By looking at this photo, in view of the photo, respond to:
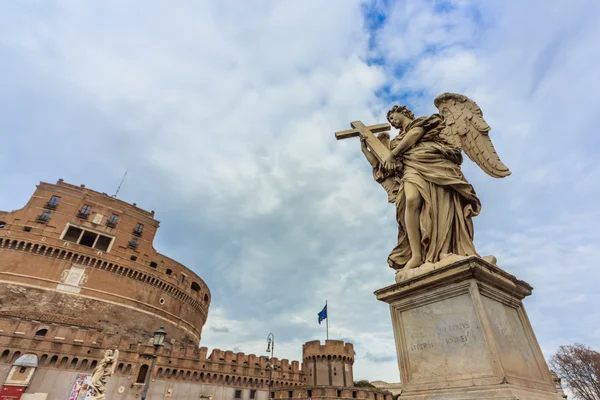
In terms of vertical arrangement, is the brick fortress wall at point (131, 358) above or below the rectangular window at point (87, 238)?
below

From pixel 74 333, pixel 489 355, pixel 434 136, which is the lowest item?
pixel 489 355

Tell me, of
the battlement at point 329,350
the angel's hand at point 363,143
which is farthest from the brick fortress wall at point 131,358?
the angel's hand at point 363,143

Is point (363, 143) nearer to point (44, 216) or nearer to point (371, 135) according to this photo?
point (371, 135)

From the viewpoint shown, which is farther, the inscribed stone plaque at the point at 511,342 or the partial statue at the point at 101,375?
the partial statue at the point at 101,375

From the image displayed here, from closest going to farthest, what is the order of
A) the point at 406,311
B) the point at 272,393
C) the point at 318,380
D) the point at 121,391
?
the point at 406,311 < the point at 121,391 < the point at 272,393 < the point at 318,380

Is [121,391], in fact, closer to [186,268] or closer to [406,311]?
[186,268]

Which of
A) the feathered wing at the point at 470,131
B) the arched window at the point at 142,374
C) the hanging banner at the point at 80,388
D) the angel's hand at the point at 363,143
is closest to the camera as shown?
the feathered wing at the point at 470,131

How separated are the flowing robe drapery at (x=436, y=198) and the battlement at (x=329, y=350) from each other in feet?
133

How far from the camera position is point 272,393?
105 feet

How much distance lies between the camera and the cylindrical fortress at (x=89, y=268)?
33.6m

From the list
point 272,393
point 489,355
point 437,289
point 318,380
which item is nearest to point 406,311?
point 437,289

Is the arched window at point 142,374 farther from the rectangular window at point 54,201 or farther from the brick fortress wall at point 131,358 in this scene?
the rectangular window at point 54,201

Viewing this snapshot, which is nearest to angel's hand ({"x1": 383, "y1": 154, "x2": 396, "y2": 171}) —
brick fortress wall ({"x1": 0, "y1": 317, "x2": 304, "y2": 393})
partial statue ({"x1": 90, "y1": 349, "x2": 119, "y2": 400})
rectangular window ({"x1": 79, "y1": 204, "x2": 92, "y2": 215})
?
partial statue ({"x1": 90, "y1": 349, "x2": 119, "y2": 400})

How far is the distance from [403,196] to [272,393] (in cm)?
3491
